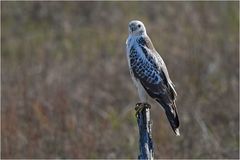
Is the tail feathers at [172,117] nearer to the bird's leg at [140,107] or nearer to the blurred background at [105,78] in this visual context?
the bird's leg at [140,107]

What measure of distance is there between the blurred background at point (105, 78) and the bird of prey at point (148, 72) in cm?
234

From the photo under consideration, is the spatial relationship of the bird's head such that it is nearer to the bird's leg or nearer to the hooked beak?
the hooked beak

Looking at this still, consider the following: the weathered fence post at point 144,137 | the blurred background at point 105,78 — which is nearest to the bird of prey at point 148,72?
the weathered fence post at point 144,137

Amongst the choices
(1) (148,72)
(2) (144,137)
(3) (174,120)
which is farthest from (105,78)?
(2) (144,137)

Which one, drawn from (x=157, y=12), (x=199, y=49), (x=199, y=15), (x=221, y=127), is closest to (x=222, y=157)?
(x=221, y=127)

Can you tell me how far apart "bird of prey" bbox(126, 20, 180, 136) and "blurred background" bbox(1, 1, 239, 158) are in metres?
2.34

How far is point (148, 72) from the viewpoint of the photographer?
16.6 ft

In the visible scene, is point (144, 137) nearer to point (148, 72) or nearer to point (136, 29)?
point (148, 72)

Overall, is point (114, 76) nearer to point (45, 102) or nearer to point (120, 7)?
point (45, 102)

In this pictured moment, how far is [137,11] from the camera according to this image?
11.8 metres

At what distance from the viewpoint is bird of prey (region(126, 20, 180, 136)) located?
4980 mm

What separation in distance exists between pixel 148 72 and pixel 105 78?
4.39 metres

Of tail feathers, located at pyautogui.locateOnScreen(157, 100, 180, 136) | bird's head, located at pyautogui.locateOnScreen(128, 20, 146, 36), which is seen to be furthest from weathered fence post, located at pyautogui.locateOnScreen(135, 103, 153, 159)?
bird's head, located at pyautogui.locateOnScreen(128, 20, 146, 36)

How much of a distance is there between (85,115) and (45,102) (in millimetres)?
446
